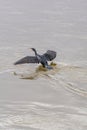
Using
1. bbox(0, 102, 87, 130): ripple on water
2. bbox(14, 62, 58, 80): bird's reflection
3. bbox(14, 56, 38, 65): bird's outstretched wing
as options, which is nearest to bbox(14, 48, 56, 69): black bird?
bbox(14, 56, 38, 65): bird's outstretched wing

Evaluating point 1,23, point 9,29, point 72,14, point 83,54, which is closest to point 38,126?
point 83,54

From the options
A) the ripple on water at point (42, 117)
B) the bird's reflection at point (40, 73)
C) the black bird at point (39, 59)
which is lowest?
the bird's reflection at point (40, 73)

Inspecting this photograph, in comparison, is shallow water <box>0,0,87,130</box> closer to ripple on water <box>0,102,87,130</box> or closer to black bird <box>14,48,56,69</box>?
ripple on water <box>0,102,87,130</box>

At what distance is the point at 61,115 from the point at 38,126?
0.63m

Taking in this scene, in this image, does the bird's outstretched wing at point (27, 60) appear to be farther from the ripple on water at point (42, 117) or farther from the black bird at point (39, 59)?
the ripple on water at point (42, 117)

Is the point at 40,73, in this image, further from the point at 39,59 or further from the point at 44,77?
the point at 39,59

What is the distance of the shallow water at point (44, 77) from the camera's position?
6.51 m

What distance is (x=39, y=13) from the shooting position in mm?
19406

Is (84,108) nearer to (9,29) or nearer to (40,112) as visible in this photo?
(40,112)

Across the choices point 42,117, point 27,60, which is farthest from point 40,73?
point 42,117

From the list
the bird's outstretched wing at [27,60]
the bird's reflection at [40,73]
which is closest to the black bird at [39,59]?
the bird's outstretched wing at [27,60]

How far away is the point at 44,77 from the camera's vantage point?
359 inches

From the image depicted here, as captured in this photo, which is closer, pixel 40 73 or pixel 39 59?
pixel 40 73

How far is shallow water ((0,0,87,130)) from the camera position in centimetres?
651
